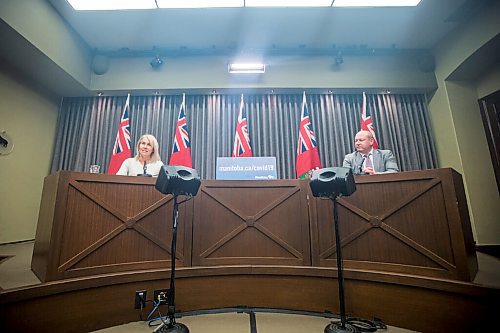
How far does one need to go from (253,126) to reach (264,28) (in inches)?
61.6

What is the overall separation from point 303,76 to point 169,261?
3.69m

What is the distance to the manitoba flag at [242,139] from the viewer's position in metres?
4.00

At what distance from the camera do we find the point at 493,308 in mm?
1353

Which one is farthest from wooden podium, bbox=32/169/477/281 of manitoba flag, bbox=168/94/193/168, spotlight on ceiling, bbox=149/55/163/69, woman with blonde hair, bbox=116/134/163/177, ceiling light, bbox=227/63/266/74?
spotlight on ceiling, bbox=149/55/163/69

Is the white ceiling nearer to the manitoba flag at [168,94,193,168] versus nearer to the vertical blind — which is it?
the vertical blind

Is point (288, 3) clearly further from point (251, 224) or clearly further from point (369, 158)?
point (251, 224)

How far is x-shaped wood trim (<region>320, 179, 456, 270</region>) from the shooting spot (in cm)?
160

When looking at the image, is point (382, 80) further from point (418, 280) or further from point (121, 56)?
point (121, 56)

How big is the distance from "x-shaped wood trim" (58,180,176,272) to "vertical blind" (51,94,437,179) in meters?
2.13

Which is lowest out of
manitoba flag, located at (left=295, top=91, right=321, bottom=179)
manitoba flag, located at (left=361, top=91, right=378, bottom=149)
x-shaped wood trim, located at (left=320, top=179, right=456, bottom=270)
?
x-shaped wood trim, located at (left=320, top=179, right=456, bottom=270)

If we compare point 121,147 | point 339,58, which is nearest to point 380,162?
point 339,58

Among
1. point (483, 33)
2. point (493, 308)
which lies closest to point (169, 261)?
point (493, 308)

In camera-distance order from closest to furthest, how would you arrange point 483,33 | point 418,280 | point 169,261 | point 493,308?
point 493,308 → point 418,280 → point 169,261 → point 483,33

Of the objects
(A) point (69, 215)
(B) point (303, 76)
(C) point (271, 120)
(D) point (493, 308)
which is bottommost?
(D) point (493, 308)
